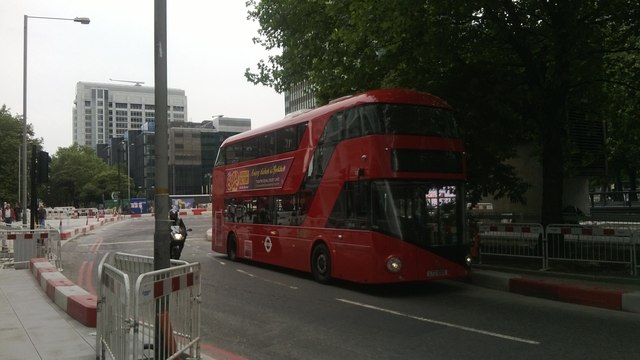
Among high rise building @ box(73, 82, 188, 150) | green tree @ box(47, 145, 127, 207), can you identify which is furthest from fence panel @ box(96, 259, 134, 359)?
high rise building @ box(73, 82, 188, 150)

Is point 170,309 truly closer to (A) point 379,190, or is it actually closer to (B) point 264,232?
(A) point 379,190

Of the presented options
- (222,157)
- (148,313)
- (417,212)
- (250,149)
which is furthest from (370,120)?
(222,157)

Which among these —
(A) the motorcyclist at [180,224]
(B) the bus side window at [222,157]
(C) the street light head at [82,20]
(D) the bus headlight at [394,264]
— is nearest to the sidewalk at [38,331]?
(D) the bus headlight at [394,264]

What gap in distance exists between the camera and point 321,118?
484 inches

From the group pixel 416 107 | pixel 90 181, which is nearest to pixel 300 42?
pixel 416 107

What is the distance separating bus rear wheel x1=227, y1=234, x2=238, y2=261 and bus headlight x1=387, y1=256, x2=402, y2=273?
7.82 metres

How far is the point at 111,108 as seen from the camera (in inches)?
6093

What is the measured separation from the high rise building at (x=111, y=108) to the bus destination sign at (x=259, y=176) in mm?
130096

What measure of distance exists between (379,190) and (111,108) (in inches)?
6237

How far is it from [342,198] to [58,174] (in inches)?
4363

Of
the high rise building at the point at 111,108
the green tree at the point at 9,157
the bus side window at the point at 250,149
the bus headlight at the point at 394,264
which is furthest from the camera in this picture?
the high rise building at the point at 111,108

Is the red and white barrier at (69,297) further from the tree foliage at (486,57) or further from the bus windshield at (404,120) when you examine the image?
the tree foliage at (486,57)

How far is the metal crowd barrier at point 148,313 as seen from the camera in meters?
4.49

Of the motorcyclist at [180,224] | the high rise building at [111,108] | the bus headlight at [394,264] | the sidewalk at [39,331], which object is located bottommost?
the sidewalk at [39,331]
